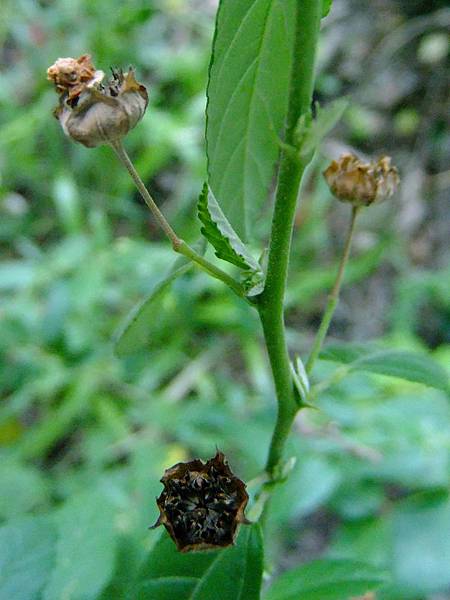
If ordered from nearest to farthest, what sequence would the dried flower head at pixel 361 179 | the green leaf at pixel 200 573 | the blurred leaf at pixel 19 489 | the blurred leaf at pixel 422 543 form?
1. the green leaf at pixel 200 573
2. the dried flower head at pixel 361 179
3. the blurred leaf at pixel 422 543
4. the blurred leaf at pixel 19 489

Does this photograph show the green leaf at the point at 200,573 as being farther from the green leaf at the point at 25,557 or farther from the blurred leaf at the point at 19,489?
the blurred leaf at the point at 19,489

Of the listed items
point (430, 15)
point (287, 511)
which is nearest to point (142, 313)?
point (287, 511)

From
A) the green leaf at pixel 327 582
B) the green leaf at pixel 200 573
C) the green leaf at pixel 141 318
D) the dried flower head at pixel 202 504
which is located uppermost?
the green leaf at pixel 141 318

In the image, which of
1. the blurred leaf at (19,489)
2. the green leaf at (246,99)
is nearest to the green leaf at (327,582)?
the green leaf at (246,99)

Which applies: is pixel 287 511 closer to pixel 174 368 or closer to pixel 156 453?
pixel 156 453

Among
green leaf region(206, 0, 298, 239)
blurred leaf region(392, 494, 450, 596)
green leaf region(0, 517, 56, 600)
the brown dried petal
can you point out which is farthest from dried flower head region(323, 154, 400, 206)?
blurred leaf region(392, 494, 450, 596)

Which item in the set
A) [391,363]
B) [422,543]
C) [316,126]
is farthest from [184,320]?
[316,126]

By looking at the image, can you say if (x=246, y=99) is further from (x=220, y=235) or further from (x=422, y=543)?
(x=422, y=543)

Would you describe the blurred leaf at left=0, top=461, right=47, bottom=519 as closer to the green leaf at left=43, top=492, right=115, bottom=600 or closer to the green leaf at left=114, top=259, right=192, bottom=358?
the green leaf at left=43, top=492, right=115, bottom=600
